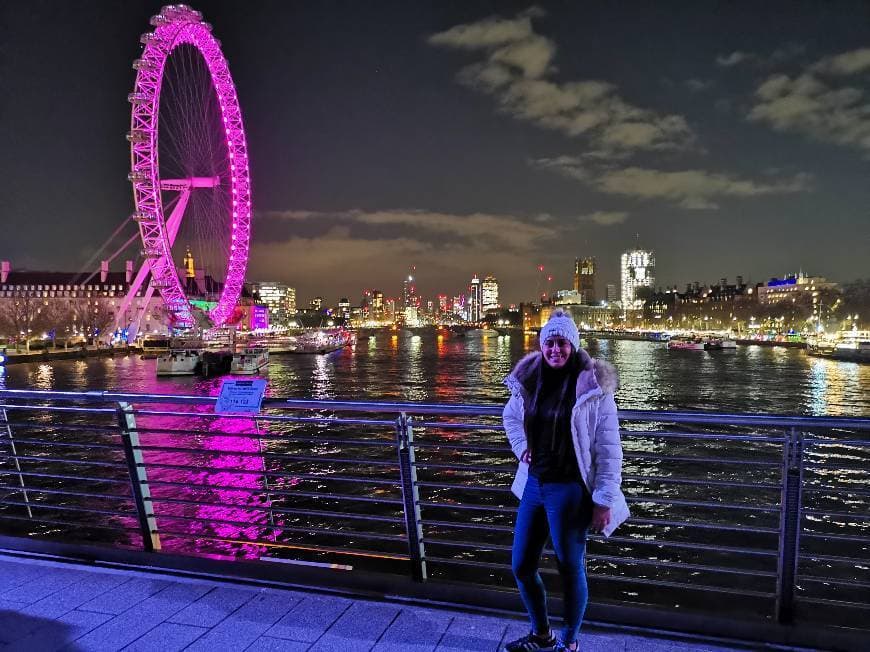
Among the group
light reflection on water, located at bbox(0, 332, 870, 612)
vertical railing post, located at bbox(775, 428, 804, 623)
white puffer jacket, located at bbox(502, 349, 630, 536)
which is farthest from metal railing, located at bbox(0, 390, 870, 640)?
white puffer jacket, located at bbox(502, 349, 630, 536)

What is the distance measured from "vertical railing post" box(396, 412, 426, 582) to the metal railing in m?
0.01

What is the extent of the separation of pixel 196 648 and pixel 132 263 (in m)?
143

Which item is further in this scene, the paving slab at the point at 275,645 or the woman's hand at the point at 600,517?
the paving slab at the point at 275,645

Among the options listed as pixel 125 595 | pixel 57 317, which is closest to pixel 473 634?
pixel 125 595

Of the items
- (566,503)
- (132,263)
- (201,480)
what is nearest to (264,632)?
(566,503)

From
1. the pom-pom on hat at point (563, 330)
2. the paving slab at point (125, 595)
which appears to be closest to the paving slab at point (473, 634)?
the pom-pom on hat at point (563, 330)

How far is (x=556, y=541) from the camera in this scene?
339 cm

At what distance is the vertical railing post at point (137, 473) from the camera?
16.4 feet

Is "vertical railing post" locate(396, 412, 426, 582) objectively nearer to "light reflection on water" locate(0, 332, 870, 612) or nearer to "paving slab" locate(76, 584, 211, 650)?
"light reflection on water" locate(0, 332, 870, 612)

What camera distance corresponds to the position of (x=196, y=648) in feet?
12.2

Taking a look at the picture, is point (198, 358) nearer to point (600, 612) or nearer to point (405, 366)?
point (405, 366)

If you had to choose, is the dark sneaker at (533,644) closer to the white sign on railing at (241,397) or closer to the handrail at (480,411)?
the handrail at (480,411)

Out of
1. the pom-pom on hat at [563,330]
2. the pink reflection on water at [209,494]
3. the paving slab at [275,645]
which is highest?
the pom-pom on hat at [563,330]

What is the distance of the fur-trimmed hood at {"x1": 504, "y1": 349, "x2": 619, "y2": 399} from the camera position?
3.23 metres
